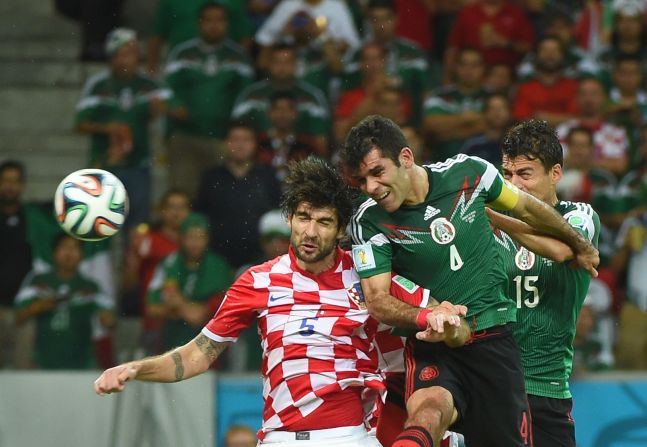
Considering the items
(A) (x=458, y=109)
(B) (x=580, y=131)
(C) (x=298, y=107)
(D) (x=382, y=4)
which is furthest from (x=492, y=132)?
(D) (x=382, y=4)

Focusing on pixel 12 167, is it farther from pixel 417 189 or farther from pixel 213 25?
pixel 417 189

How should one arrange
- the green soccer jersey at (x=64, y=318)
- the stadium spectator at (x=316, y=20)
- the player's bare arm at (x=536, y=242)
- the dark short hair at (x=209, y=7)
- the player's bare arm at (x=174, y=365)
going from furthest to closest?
the stadium spectator at (x=316, y=20) → the dark short hair at (x=209, y=7) → the green soccer jersey at (x=64, y=318) → the player's bare arm at (x=536, y=242) → the player's bare arm at (x=174, y=365)

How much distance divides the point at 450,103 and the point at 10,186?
3.75m

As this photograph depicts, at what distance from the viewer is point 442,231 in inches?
234

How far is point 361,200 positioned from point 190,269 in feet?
11.5

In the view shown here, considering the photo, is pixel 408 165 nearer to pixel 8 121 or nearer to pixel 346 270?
pixel 346 270

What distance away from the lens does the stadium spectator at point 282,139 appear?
10297 mm

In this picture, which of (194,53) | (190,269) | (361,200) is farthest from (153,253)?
(361,200)

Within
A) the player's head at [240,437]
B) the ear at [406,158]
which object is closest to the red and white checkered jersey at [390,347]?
the ear at [406,158]

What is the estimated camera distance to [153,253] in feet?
33.1

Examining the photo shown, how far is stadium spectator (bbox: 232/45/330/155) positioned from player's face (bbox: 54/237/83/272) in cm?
184

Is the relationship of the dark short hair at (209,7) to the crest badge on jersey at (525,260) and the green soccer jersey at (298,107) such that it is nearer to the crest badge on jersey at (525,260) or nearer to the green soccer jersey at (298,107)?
the green soccer jersey at (298,107)

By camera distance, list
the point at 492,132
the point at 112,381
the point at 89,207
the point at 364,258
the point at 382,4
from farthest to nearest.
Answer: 1. the point at 382,4
2. the point at 492,132
3. the point at 89,207
4. the point at 364,258
5. the point at 112,381

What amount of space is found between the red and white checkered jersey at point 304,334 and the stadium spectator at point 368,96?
4.62m
